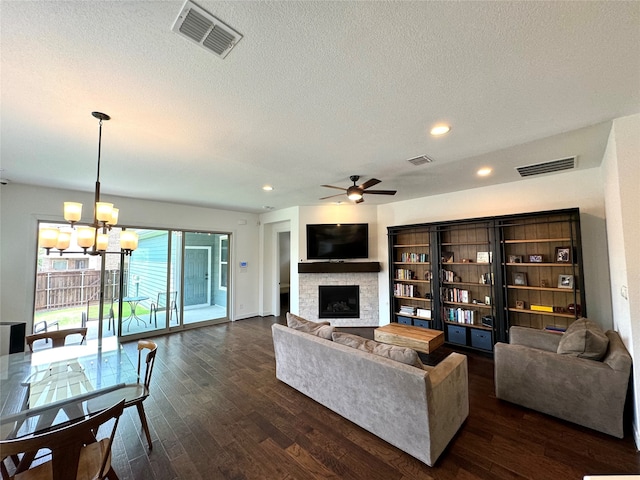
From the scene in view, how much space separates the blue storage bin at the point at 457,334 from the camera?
4.48 m

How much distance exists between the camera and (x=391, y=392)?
2.15m

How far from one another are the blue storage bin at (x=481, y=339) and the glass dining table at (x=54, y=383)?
15.4 feet

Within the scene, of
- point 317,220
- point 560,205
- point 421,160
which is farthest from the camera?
point 317,220

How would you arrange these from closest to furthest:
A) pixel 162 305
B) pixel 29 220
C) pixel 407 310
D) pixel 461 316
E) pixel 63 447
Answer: pixel 63 447, pixel 29 220, pixel 461 316, pixel 407 310, pixel 162 305

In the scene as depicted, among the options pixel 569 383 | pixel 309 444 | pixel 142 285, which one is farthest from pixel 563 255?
pixel 142 285

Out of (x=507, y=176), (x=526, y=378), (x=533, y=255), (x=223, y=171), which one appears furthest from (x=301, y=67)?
(x=533, y=255)

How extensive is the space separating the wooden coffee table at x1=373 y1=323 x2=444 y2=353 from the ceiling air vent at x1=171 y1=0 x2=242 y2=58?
12.8 feet

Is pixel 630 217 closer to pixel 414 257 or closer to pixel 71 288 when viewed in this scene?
pixel 414 257

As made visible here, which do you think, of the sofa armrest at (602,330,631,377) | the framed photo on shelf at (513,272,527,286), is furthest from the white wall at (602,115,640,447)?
the framed photo on shelf at (513,272,527,286)

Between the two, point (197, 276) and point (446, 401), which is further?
point (197, 276)

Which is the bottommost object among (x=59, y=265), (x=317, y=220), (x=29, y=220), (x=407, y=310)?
(x=407, y=310)

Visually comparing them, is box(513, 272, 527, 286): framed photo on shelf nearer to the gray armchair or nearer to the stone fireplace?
the gray armchair

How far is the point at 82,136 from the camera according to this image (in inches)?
101

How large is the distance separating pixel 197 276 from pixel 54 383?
14.1ft
